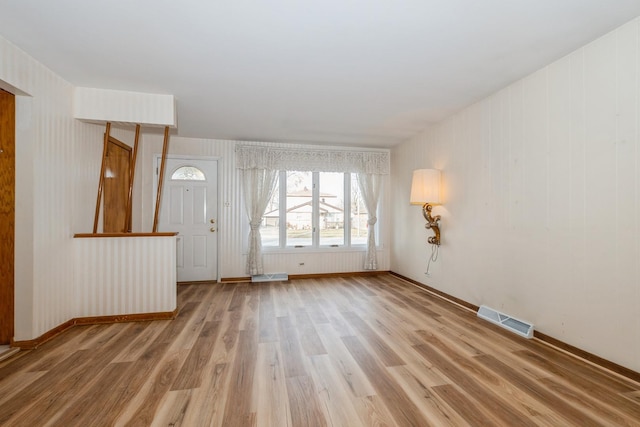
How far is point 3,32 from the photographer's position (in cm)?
212

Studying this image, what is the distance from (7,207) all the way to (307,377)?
289 cm

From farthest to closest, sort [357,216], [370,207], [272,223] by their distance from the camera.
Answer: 1. [357,216]
2. [370,207]
3. [272,223]

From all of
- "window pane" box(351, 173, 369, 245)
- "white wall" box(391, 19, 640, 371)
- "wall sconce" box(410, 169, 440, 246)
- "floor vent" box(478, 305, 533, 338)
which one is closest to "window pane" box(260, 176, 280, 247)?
"window pane" box(351, 173, 369, 245)

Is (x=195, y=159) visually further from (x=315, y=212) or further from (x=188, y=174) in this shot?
(x=315, y=212)

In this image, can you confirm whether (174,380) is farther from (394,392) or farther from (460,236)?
(460,236)

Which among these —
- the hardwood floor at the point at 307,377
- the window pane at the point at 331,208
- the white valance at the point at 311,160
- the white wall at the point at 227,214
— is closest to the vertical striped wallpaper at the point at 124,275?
the hardwood floor at the point at 307,377

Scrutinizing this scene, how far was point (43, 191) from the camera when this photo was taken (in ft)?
8.59

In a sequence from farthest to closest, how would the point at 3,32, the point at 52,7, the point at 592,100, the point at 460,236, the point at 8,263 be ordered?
1. the point at 460,236
2. the point at 8,263
3. the point at 592,100
4. the point at 3,32
5. the point at 52,7

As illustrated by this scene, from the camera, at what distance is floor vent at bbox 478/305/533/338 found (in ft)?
8.84

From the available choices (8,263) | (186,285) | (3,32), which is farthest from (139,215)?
(3,32)

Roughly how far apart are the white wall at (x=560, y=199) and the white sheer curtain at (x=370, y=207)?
5.75 feet

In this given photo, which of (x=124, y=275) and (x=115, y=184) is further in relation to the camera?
(x=115, y=184)

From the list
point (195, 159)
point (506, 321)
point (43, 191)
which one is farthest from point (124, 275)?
point (506, 321)

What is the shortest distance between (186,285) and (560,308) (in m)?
4.94
